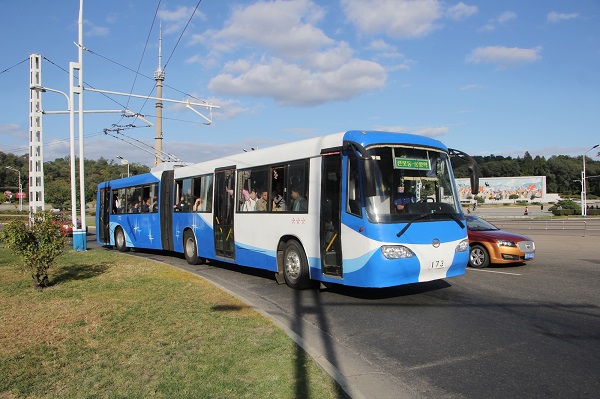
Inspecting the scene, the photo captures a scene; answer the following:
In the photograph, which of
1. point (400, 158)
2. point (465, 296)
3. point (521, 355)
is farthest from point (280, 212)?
point (521, 355)

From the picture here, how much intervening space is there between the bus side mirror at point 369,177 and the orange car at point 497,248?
639 centimetres

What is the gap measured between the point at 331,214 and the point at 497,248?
6.15 m

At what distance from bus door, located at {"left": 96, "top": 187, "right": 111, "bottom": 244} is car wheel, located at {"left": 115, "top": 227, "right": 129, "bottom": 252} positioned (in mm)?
1080

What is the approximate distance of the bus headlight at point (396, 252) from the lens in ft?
24.6

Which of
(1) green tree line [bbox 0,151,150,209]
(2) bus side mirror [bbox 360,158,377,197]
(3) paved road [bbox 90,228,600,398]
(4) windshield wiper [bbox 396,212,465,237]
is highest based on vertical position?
(1) green tree line [bbox 0,151,150,209]

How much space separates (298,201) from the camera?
30.8 ft

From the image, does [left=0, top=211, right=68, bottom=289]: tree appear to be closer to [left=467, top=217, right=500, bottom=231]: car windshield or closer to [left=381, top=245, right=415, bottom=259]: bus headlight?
[left=381, top=245, right=415, bottom=259]: bus headlight

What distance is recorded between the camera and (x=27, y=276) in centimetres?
1095

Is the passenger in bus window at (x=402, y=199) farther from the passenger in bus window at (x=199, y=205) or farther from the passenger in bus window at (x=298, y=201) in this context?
the passenger in bus window at (x=199, y=205)

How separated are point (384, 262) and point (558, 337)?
2580 mm

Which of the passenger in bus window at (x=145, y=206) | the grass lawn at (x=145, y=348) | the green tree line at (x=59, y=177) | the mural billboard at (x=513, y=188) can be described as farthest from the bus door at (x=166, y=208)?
the mural billboard at (x=513, y=188)

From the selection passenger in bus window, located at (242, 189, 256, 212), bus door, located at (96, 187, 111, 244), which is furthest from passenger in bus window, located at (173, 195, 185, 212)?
bus door, located at (96, 187, 111, 244)

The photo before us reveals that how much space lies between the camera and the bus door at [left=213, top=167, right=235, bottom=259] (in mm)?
11910

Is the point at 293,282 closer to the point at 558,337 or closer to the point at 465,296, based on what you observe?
the point at 465,296
